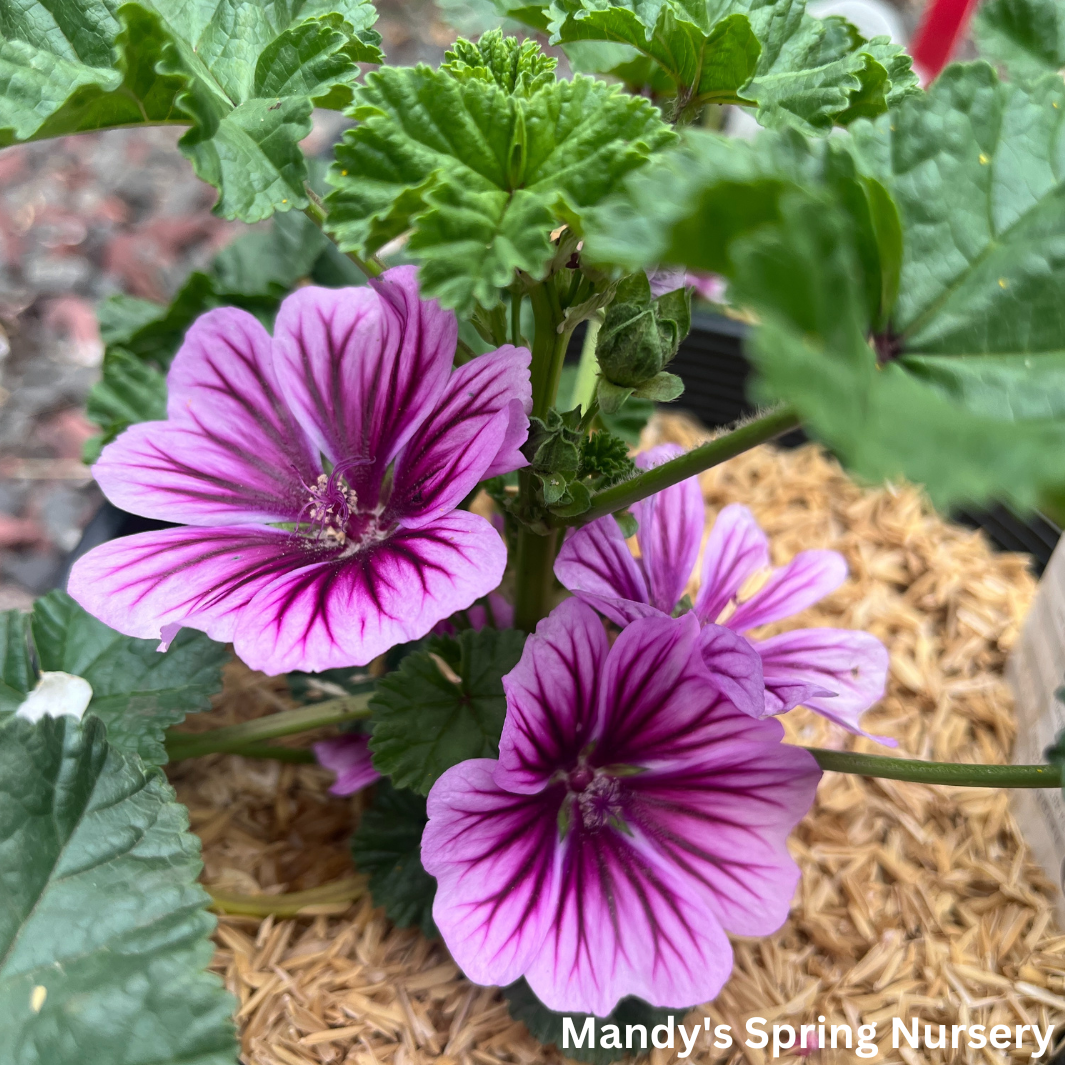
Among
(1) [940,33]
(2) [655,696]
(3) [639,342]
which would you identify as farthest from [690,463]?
(1) [940,33]

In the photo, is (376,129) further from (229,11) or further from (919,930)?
(919,930)

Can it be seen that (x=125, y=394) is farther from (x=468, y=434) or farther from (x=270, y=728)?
(x=468, y=434)

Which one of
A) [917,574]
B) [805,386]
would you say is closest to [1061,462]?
[805,386]

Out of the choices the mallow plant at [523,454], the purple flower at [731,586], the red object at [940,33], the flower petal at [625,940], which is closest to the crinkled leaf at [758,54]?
the mallow plant at [523,454]

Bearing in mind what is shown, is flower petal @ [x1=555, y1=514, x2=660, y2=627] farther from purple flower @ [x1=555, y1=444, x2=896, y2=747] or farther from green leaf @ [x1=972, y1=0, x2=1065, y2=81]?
green leaf @ [x1=972, y1=0, x2=1065, y2=81]

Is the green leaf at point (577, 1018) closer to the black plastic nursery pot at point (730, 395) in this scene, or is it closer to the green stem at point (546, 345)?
the green stem at point (546, 345)

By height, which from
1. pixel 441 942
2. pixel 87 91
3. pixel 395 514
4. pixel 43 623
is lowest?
pixel 441 942

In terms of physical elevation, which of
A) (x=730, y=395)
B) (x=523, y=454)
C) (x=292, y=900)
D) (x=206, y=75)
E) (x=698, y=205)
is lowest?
(x=292, y=900)
